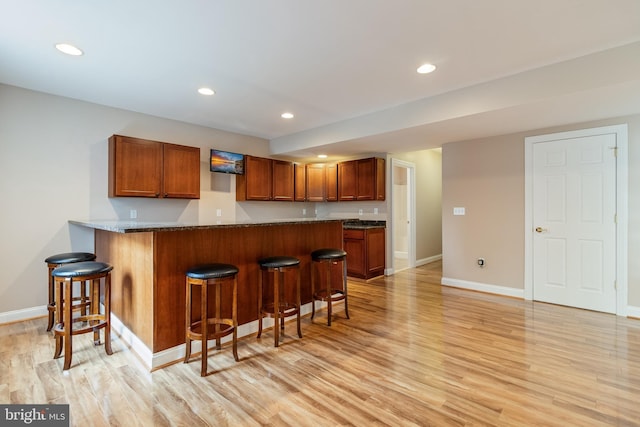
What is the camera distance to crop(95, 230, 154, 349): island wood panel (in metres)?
2.31

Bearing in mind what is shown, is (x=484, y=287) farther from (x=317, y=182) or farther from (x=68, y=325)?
(x=68, y=325)

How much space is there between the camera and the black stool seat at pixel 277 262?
8.89 feet

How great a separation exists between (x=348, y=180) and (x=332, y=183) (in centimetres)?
41

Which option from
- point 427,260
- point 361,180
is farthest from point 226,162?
point 427,260

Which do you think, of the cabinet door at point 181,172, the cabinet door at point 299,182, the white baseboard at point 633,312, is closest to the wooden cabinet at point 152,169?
the cabinet door at point 181,172

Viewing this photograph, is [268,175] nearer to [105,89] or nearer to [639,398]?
[105,89]

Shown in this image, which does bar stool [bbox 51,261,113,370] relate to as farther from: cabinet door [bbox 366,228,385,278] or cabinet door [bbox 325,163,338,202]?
cabinet door [bbox 325,163,338,202]

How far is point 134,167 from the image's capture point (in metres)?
3.80

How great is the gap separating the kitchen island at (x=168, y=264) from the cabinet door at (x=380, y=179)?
7.74 ft

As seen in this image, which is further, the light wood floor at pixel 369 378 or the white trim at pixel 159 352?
the white trim at pixel 159 352

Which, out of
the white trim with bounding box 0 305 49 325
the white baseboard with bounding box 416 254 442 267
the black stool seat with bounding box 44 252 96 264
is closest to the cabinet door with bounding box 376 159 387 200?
the white baseboard with bounding box 416 254 442 267

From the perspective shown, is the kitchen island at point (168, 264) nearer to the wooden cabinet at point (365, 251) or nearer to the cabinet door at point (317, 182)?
the wooden cabinet at point (365, 251)

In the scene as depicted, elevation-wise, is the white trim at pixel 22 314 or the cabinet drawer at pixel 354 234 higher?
the cabinet drawer at pixel 354 234

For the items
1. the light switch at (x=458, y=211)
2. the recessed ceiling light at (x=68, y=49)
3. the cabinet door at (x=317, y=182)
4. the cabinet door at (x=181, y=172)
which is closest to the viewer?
the recessed ceiling light at (x=68, y=49)
